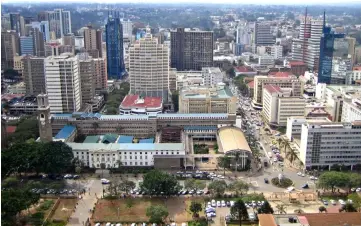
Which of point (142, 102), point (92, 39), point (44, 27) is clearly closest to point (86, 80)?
point (142, 102)

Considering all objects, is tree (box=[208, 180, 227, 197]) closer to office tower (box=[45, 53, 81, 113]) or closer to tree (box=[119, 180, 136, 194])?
tree (box=[119, 180, 136, 194])

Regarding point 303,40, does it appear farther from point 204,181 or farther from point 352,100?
point 204,181

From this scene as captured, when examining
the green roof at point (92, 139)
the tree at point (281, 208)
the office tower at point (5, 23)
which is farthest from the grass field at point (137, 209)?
the office tower at point (5, 23)

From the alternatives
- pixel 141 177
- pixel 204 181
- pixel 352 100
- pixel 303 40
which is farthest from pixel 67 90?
pixel 303 40

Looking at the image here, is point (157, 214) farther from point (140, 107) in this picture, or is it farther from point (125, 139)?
point (140, 107)

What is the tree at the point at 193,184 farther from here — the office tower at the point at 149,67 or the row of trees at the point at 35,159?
the office tower at the point at 149,67

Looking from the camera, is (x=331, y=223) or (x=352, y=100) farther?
(x=352, y=100)
